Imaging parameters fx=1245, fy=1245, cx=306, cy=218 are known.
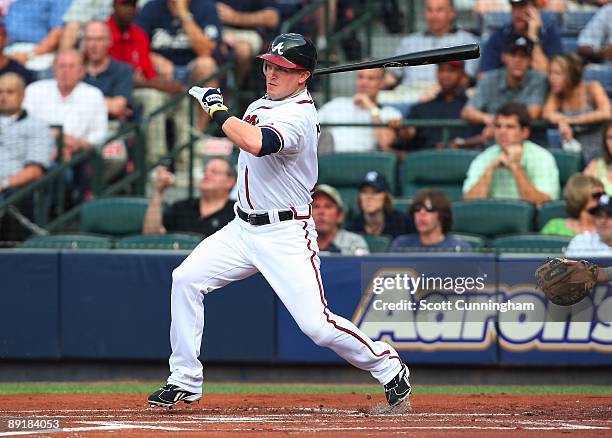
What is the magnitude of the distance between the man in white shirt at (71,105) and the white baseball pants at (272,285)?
455 centimetres

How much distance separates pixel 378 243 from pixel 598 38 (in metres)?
3.28

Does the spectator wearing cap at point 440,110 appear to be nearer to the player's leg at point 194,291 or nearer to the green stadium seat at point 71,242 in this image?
the green stadium seat at point 71,242

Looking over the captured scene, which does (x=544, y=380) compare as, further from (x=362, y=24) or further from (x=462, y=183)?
(x=362, y=24)

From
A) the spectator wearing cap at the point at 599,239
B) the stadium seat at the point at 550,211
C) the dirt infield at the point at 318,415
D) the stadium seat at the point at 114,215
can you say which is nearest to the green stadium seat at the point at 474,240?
the stadium seat at the point at 550,211

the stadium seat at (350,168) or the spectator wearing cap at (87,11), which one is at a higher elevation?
the spectator wearing cap at (87,11)

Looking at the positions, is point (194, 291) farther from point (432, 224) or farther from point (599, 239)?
point (599, 239)

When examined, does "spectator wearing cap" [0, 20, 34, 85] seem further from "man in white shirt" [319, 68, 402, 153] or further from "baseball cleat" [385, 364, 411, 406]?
"baseball cleat" [385, 364, 411, 406]

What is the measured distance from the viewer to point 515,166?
9.45 meters

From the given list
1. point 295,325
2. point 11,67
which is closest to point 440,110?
point 295,325

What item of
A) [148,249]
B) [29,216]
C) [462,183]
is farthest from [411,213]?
[29,216]

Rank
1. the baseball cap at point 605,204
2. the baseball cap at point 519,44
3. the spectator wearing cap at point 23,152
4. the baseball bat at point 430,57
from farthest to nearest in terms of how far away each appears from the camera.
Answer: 1. the spectator wearing cap at point 23,152
2. the baseball cap at point 519,44
3. the baseball cap at point 605,204
4. the baseball bat at point 430,57

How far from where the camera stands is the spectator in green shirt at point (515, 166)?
945cm

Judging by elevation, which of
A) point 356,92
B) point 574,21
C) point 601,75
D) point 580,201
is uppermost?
point 574,21

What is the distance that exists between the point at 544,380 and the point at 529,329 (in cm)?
40
